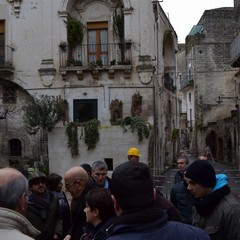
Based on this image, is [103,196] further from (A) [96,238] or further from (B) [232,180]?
(B) [232,180]

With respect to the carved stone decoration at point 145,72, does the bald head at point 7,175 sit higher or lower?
lower

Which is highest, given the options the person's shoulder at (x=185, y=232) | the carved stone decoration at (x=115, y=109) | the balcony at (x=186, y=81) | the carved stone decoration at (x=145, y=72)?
the balcony at (x=186, y=81)

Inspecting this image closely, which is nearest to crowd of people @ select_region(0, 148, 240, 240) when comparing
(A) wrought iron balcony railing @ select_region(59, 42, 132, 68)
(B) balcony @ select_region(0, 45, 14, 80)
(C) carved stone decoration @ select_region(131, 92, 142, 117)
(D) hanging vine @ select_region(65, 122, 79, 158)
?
(D) hanging vine @ select_region(65, 122, 79, 158)

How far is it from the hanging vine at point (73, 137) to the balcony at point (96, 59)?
132 inches

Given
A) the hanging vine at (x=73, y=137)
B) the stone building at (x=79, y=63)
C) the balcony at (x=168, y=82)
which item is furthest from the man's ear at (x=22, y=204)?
the balcony at (x=168, y=82)

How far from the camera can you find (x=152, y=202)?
2549mm

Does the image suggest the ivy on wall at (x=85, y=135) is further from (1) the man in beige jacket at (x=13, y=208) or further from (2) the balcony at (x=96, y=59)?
(1) the man in beige jacket at (x=13, y=208)

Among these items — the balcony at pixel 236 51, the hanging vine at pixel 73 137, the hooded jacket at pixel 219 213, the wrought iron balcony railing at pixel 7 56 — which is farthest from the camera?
the balcony at pixel 236 51

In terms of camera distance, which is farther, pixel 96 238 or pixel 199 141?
pixel 199 141

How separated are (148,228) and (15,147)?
65.2 ft

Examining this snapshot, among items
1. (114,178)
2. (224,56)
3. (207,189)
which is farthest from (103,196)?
(224,56)

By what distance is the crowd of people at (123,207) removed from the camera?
248 centimetres

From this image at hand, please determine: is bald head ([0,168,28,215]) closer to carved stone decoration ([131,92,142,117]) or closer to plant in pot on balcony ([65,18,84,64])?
carved stone decoration ([131,92,142,117])

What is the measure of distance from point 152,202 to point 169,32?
77.2 feet
